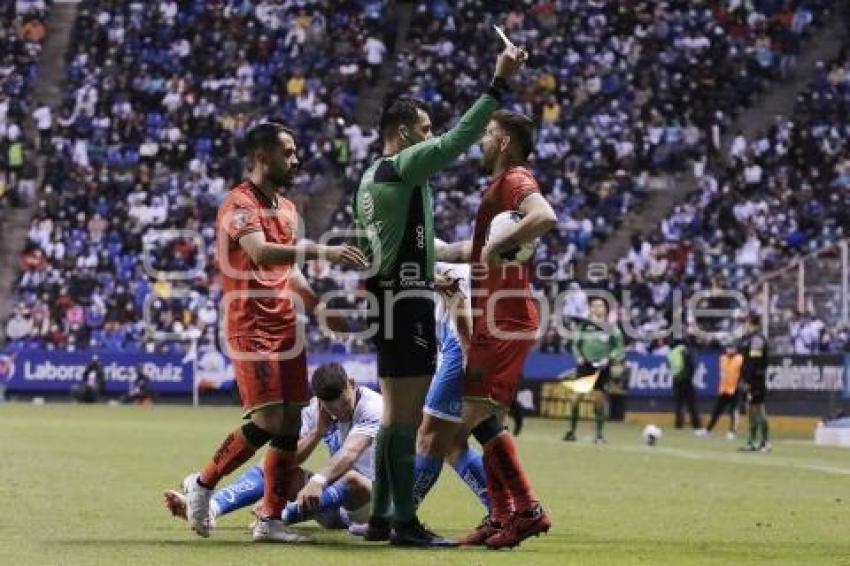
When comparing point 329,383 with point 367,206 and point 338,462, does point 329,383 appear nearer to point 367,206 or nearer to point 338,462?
point 338,462

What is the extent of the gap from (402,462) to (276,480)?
3.24ft

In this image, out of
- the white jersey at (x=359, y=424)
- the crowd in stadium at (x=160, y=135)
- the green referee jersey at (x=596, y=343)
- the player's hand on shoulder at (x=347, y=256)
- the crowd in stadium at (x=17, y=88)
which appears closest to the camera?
the player's hand on shoulder at (x=347, y=256)

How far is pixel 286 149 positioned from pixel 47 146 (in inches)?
1511

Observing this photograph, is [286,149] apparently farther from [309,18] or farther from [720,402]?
[309,18]

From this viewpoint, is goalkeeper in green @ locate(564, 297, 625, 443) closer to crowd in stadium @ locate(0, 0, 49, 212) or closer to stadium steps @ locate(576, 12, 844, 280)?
stadium steps @ locate(576, 12, 844, 280)

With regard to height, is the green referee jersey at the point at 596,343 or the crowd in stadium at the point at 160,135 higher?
the crowd in stadium at the point at 160,135

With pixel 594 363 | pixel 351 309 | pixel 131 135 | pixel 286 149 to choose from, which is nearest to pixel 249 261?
pixel 286 149

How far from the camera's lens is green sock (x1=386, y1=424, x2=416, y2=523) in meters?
11.7

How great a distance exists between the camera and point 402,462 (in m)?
11.7

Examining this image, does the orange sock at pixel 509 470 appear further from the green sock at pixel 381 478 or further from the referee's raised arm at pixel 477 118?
the referee's raised arm at pixel 477 118

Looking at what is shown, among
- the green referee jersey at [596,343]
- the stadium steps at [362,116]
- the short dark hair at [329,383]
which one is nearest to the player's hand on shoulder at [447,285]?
the short dark hair at [329,383]

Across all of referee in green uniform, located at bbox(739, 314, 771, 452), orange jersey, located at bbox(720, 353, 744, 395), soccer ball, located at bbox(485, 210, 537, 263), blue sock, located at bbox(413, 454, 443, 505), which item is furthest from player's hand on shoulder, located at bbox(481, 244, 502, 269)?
orange jersey, located at bbox(720, 353, 744, 395)

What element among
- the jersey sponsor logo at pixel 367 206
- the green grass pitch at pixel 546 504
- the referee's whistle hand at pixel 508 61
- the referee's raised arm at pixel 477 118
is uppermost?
the referee's whistle hand at pixel 508 61

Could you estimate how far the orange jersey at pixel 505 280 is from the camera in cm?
1209
